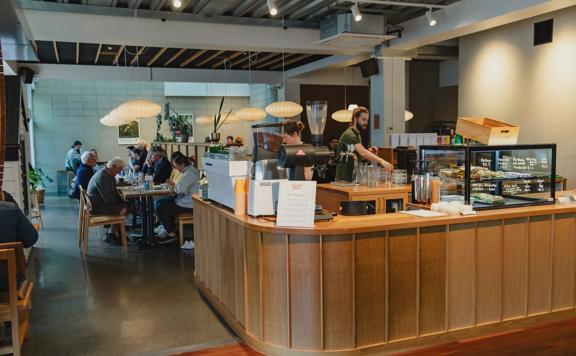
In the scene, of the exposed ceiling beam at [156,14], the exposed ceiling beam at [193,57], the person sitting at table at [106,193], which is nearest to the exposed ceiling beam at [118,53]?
→ the exposed ceiling beam at [193,57]

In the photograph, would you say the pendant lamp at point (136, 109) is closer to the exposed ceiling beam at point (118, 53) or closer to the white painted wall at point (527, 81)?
the exposed ceiling beam at point (118, 53)

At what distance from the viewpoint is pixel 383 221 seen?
3.38 meters

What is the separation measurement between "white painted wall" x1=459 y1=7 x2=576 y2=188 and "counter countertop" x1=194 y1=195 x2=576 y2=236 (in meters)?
3.62

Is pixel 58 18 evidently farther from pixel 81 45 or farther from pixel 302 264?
pixel 302 264

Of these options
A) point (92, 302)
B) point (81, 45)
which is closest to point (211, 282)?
point (92, 302)

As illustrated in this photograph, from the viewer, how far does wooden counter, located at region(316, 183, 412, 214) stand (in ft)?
17.0

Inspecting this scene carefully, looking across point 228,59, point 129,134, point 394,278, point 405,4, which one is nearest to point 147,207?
point 405,4

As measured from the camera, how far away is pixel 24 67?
10.6 meters

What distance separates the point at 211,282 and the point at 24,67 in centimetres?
842

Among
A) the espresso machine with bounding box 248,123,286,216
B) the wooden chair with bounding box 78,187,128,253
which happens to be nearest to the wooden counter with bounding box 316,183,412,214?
the espresso machine with bounding box 248,123,286,216

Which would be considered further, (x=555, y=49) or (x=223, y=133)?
(x=223, y=133)

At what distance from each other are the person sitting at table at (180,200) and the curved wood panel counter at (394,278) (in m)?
2.99

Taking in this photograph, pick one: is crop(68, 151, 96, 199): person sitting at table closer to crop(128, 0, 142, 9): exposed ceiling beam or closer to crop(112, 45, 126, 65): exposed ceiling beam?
crop(112, 45, 126, 65): exposed ceiling beam

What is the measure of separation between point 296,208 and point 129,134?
12.9 metres
